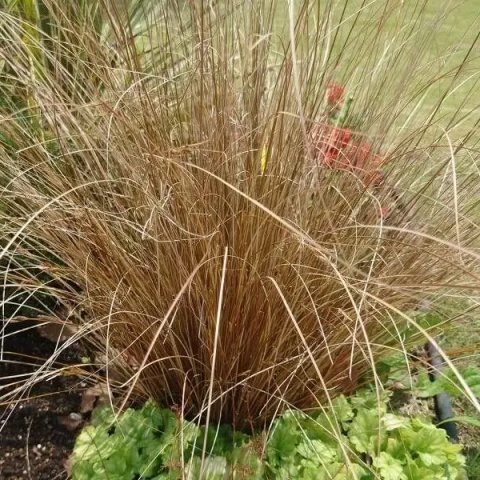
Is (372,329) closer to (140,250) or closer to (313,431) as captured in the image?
(313,431)

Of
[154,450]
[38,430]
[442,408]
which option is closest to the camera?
[154,450]

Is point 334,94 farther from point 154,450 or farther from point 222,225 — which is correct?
point 154,450

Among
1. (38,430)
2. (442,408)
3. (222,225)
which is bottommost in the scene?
(38,430)

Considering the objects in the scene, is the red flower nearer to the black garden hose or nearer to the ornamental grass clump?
the ornamental grass clump

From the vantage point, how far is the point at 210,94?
1132 mm

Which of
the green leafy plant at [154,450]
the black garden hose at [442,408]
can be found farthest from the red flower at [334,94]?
the green leafy plant at [154,450]

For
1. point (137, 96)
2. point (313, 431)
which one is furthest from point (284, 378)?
point (137, 96)

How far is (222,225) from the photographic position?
1.01 meters

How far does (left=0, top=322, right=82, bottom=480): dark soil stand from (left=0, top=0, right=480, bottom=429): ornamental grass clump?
10 centimetres

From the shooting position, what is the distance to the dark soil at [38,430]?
1108 millimetres

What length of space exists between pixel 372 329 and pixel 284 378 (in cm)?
18

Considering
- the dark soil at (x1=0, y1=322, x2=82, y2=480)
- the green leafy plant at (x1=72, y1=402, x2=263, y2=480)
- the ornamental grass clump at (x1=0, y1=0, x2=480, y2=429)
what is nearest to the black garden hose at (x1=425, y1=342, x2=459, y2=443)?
the ornamental grass clump at (x1=0, y1=0, x2=480, y2=429)

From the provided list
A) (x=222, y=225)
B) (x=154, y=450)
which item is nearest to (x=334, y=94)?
(x=222, y=225)

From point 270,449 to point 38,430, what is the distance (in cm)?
44
